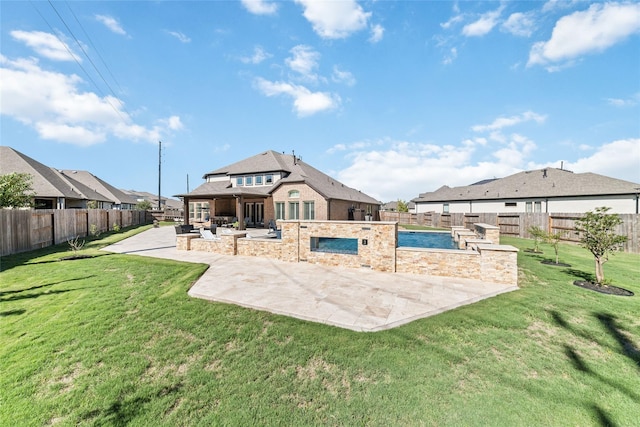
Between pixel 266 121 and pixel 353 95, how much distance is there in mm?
8379

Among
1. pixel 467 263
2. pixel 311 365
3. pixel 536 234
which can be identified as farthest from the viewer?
pixel 536 234

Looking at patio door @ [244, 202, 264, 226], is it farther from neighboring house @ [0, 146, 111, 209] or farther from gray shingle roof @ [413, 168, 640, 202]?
gray shingle roof @ [413, 168, 640, 202]

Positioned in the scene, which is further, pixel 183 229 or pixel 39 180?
pixel 39 180

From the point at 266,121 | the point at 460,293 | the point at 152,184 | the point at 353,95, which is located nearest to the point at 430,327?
the point at 460,293

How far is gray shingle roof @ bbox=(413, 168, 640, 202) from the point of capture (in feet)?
72.2

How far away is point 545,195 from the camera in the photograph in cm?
2442

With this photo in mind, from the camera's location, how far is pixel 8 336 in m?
4.62

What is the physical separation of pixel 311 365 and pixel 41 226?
17.3 metres

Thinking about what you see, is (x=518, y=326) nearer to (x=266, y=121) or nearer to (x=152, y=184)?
(x=266, y=121)

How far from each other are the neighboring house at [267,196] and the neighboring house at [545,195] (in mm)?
13310

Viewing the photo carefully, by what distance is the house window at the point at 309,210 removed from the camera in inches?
886

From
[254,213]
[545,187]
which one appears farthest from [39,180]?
[545,187]

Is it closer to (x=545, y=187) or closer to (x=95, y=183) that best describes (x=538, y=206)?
(x=545, y=187)

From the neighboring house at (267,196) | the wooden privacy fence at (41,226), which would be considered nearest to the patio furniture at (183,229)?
the neighboring house at (267,196)
